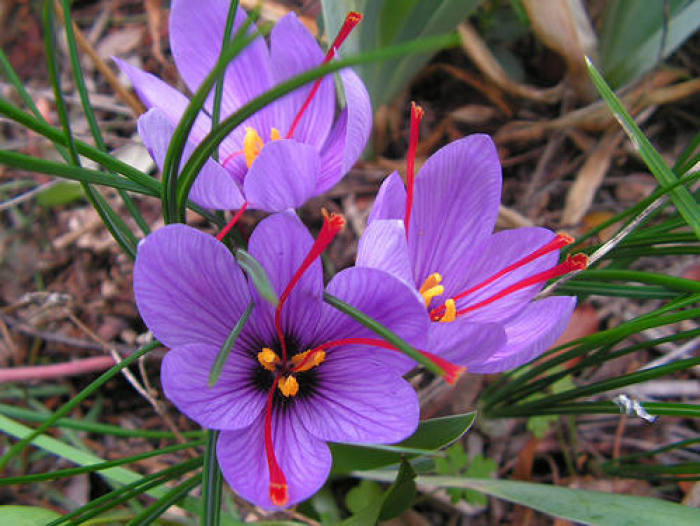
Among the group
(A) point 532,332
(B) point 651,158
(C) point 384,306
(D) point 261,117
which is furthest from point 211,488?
(B) point 651,158

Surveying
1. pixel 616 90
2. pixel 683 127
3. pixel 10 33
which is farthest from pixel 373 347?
pixel 10 33

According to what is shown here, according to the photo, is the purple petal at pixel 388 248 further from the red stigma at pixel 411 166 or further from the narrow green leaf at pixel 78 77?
the narrow green leaf at pixel 78 77

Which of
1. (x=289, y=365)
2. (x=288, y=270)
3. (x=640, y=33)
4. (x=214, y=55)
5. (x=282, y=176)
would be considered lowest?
(x=289, y=365)

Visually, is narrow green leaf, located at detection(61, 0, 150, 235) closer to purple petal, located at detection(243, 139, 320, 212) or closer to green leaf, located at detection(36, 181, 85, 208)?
purple petal, located at detection(243, 139, 320, 212)

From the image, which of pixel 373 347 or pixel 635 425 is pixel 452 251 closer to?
pixel 373 347

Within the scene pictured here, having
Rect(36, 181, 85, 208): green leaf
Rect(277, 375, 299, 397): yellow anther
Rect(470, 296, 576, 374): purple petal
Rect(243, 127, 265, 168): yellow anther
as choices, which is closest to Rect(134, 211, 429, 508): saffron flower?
Rect(277, 375, 299, 397): yellow anther

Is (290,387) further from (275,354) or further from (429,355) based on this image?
(429,355)
